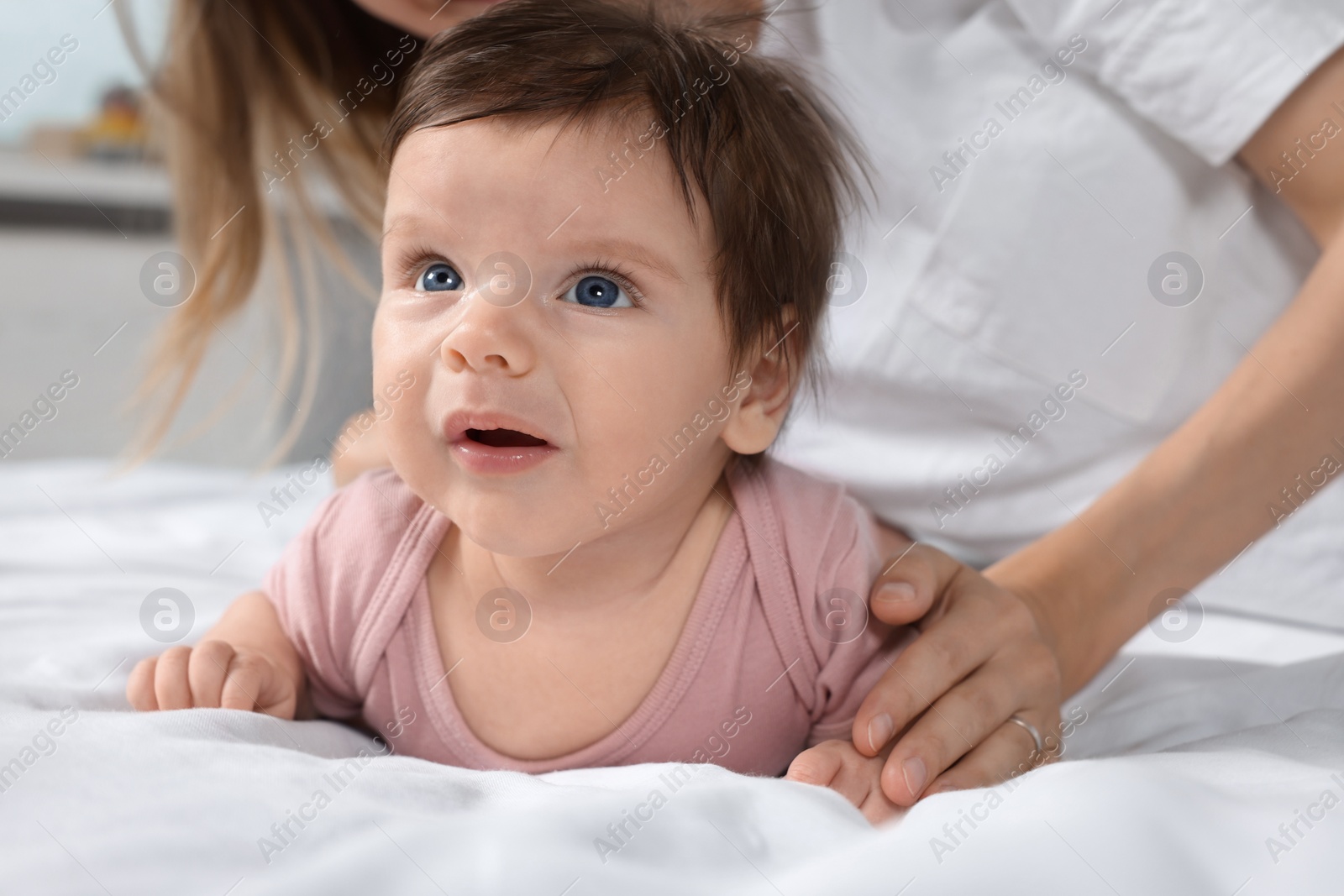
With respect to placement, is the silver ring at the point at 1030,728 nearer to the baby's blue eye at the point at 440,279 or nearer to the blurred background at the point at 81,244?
the baby's blue eye at the point at 440,279

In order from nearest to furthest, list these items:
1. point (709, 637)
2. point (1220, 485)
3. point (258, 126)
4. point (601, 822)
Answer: point (601, 822) < point (709, 637) < point (1220, 485) < point (258, 126)

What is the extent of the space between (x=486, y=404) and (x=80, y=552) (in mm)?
727

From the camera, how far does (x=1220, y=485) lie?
33.4 inches

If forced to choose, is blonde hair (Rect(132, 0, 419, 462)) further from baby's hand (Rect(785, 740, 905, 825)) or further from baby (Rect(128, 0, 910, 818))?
baby's hand (Rect(785, 740, 905, 825))

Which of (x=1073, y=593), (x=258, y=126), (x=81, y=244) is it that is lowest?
(x=81, y=244)

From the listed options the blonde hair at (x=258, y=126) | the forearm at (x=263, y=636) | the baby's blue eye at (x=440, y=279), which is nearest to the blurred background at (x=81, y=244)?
the blonde hair at (x=258, y=126)

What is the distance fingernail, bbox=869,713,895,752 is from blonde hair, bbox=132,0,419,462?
33.8 inches

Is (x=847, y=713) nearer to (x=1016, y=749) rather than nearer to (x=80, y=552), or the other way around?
(x=1016, y=749)

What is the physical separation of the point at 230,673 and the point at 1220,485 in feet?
2.39

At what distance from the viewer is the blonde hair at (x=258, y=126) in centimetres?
130

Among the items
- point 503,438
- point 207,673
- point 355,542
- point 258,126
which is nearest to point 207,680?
point 207,673

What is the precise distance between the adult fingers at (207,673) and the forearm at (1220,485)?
0.55m

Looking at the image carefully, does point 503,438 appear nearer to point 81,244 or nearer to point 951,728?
point 951,728

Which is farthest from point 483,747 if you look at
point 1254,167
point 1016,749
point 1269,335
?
point 1254,167
